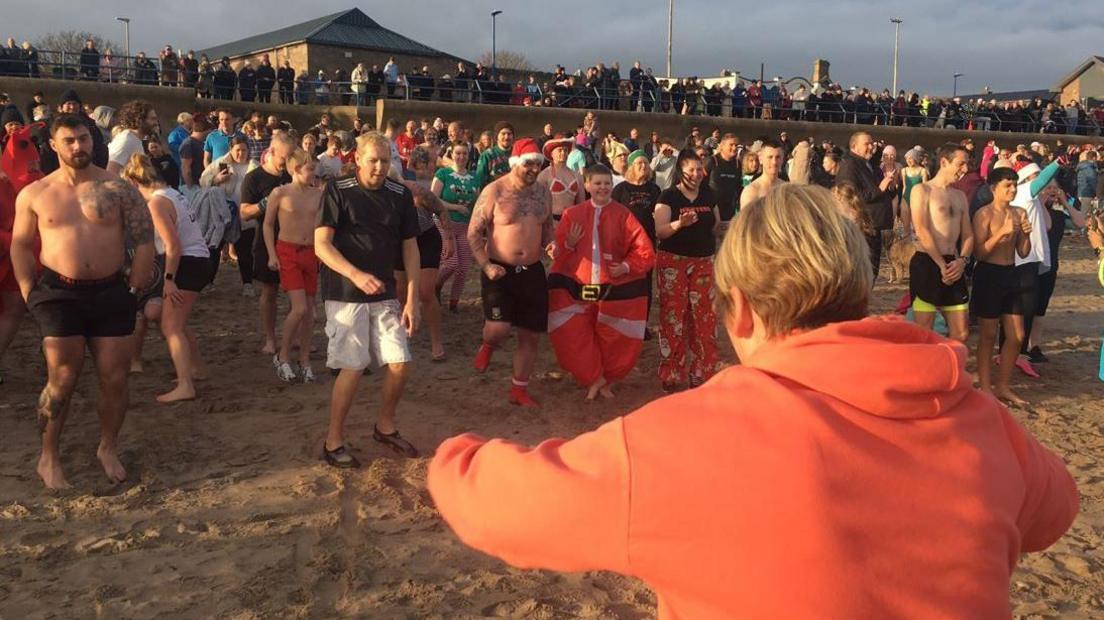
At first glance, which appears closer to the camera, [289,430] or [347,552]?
[347,552]

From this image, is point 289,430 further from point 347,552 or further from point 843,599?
point 843,599

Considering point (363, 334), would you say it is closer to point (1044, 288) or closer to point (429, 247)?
point (429, 247)

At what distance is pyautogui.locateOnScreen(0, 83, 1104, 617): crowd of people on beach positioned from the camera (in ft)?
4.19

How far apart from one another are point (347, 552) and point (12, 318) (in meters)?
3.54

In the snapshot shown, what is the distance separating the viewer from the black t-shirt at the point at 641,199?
7297 millimetres

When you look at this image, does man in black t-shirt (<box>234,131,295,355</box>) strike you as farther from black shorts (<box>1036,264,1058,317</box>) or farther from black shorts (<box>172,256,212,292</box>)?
black shorts (<box>1036,264,1058,317</box>)

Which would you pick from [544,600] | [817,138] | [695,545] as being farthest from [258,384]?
[817,138]

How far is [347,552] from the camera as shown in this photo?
3.96 m

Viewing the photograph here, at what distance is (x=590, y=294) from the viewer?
6.26 metres

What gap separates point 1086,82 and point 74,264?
66767 mm

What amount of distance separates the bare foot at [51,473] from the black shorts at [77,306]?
28.3 inches

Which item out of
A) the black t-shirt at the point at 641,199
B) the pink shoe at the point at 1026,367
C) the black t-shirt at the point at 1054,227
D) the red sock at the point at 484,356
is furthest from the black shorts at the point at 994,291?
the red sock at the point at 484,356

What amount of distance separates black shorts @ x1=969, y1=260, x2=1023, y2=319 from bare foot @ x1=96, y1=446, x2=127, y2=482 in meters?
6.19

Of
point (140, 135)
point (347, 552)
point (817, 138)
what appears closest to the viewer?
point (347, 552)
